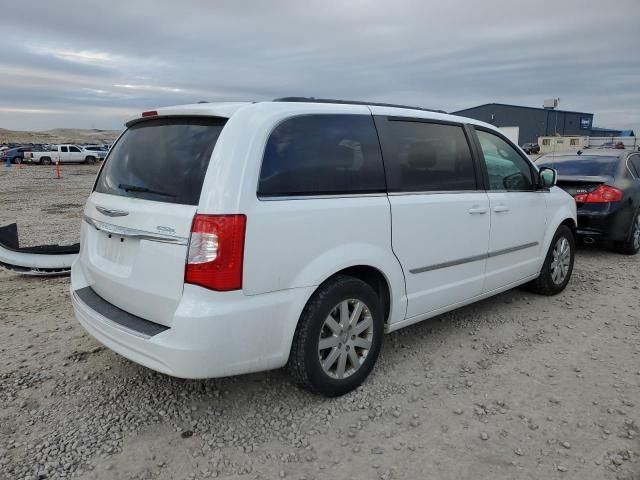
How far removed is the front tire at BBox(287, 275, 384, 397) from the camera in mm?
2863

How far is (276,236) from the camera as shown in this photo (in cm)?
263

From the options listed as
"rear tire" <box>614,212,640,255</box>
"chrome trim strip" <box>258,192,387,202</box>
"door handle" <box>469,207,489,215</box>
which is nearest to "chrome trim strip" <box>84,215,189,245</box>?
"chrome trim strip" <box>258,192,387,202</box>

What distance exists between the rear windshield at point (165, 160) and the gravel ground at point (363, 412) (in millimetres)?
1301

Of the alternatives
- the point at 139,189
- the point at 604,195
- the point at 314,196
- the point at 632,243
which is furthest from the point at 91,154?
the point at 314,196

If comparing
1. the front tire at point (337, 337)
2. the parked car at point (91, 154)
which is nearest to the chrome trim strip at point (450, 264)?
the front tire at point (337, 337)

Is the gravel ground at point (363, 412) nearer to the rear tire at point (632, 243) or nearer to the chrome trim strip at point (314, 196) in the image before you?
the chrome trim strip at point (314, 196)

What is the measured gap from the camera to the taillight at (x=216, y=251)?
248cm

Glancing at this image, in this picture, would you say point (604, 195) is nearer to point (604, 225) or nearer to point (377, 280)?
point (604, 225)

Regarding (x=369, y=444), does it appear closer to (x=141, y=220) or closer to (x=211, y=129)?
(x=141, y=220)

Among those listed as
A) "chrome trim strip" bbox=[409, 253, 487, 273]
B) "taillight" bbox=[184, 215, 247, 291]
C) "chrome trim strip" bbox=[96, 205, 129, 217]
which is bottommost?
"chrome trim strip" bbox=[409, 253, 487, 273]

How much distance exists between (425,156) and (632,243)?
513 cm

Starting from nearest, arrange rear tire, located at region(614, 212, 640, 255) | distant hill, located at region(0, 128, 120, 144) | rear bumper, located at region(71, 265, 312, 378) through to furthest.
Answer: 1. rear bumper, located at region(71, 265, 312, 378)
2. rear tire, located at region(614, 212, 640, 255)
3. distant hill, located at region(0, 128, 120, 144)

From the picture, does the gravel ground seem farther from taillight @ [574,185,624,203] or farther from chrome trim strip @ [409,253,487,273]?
taillight @ [574,185,624,203]

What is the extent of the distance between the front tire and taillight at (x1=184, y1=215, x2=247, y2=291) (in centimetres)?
58
